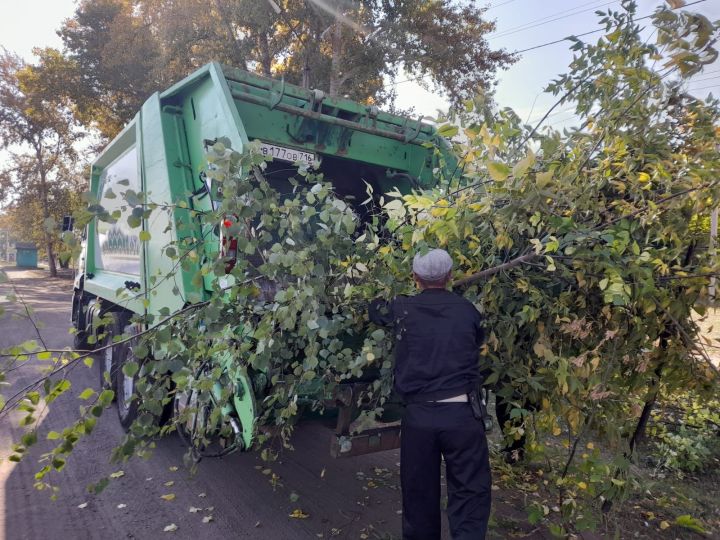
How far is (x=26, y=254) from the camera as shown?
1644 inches

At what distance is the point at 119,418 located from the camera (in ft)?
16.8

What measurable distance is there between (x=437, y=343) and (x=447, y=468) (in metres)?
0.62

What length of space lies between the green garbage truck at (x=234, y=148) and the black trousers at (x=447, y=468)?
1.40ft

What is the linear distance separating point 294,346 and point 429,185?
250 centimetres

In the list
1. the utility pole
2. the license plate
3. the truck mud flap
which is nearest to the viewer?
the utility pole

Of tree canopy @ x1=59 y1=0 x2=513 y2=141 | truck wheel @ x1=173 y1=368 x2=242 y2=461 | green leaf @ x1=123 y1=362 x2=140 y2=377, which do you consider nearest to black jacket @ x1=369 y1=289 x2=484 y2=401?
truck wheel @ x1=173 y1=368 x2=242 y2=461

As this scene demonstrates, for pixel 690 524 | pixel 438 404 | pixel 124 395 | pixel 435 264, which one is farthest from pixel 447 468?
pixel 124 395

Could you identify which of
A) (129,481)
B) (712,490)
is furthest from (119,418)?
(712,490)

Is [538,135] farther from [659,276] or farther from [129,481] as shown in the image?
[129,481]

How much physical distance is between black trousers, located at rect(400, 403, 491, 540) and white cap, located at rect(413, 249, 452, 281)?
63 cm

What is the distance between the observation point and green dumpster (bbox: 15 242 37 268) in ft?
135

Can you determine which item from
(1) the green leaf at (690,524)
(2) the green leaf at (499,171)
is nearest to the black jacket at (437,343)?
(2) the green leaf at (499,171)

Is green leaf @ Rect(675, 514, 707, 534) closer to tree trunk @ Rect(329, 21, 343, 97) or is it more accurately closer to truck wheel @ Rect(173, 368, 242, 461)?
truck wheel @ Rect(173, 368, 242, 461)

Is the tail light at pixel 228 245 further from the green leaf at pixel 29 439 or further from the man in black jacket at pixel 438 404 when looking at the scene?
the green leaf at pixel 29 439
